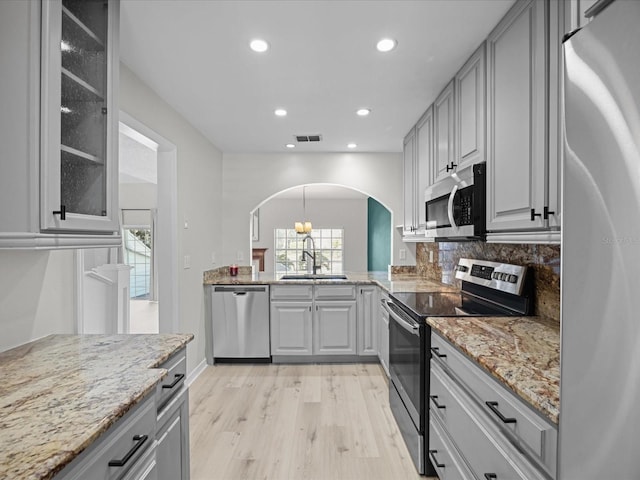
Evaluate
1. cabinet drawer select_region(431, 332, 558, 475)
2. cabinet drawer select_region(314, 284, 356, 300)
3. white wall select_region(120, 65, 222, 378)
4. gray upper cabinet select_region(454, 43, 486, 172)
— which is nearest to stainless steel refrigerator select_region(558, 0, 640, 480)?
cabinet drawer select_region(431, 332, 558, 475)

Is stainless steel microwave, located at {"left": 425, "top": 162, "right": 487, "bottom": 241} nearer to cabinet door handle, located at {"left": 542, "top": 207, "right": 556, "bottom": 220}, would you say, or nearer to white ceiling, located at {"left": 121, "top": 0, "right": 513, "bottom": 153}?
cabinet door handle, located at {"left": 542, "top": 207, "right": 556, "bottom": 220}

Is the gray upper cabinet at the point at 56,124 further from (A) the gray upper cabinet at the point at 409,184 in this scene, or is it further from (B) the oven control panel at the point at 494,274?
(A) the gray upper cabinet at the point at 409,184

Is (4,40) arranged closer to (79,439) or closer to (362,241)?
(79,439)

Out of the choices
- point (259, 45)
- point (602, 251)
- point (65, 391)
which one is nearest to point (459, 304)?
point (602, 251)

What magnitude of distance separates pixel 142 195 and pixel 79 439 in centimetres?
647

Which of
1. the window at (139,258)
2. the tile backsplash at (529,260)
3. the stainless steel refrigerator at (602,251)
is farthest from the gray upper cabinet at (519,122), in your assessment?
the window at (139,258)

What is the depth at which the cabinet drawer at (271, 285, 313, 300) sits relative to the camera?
3854 mm

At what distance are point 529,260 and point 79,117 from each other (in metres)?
2.23

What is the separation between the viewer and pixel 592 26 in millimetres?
658

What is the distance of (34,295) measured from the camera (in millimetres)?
1591

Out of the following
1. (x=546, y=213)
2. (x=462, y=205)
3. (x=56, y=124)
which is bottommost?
(x=546, y=213)

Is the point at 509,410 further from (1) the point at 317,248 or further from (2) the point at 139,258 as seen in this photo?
(1) the point at 317,248

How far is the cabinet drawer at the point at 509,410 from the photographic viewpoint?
96 cm

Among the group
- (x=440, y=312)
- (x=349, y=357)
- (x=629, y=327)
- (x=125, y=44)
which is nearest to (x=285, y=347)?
(x=349, y=357)
